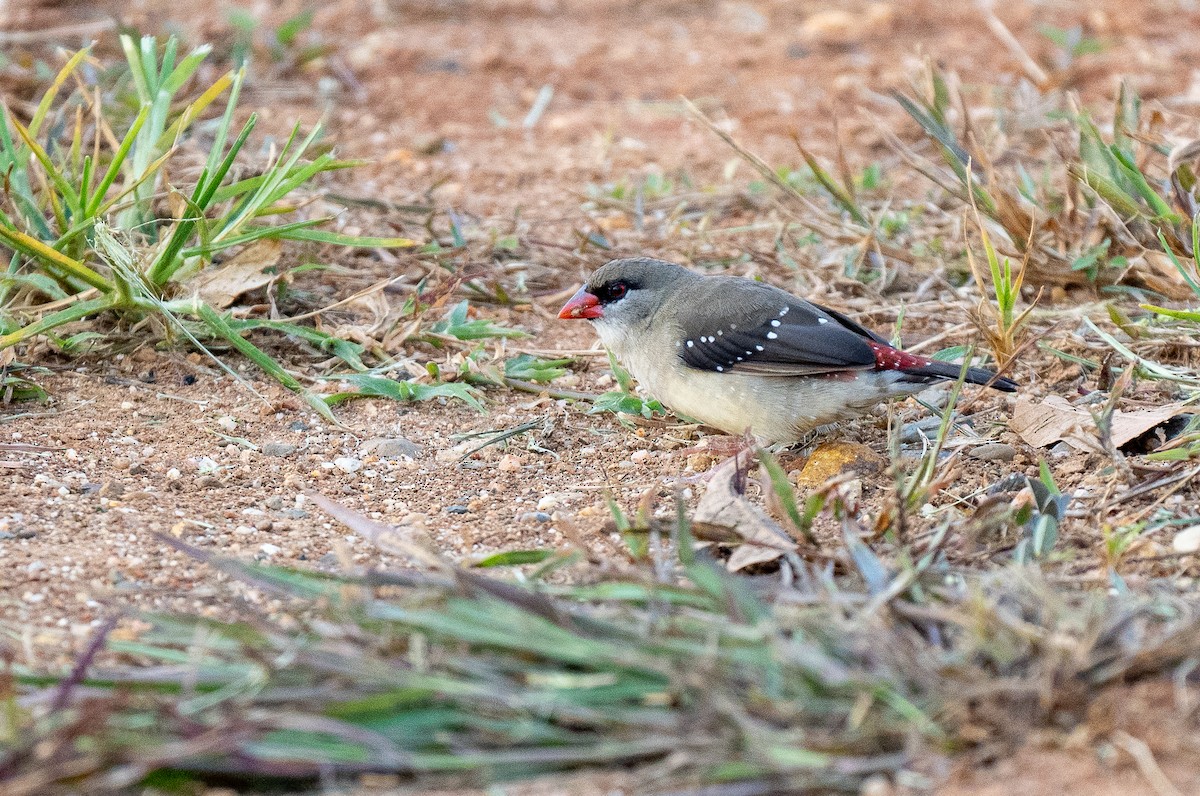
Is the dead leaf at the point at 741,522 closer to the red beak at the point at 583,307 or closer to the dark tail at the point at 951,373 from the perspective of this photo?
the dark tail at the point at 951,373

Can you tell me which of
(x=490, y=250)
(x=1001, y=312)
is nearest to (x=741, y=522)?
(x=1001, y=312)

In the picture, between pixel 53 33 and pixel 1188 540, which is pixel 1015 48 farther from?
pixel 53 33

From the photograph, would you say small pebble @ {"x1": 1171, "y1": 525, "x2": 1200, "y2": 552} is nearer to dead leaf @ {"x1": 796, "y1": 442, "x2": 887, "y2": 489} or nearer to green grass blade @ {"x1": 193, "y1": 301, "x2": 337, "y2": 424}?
dead leaf @ {"x1": 796, "y1": 442, "x2": 887, "y2": 489}

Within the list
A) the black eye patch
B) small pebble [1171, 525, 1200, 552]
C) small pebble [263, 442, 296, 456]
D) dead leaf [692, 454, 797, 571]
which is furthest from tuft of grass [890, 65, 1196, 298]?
small pebble [263, 442, 296, 456]

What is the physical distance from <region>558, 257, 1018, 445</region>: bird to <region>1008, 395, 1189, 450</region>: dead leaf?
11 cm

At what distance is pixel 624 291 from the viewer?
4.45 metres

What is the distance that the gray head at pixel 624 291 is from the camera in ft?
14.4

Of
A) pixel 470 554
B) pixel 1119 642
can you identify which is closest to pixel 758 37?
pixel 470 554

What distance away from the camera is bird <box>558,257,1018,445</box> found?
389 centimetres

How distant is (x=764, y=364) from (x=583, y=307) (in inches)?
31.3

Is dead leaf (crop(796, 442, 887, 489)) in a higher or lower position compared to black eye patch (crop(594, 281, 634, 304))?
lower

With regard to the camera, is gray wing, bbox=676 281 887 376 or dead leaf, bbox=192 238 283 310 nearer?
gray wing, bbox=676 281 887 376

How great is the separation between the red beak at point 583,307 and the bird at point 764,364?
184 mm

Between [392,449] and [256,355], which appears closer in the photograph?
[392,449]
